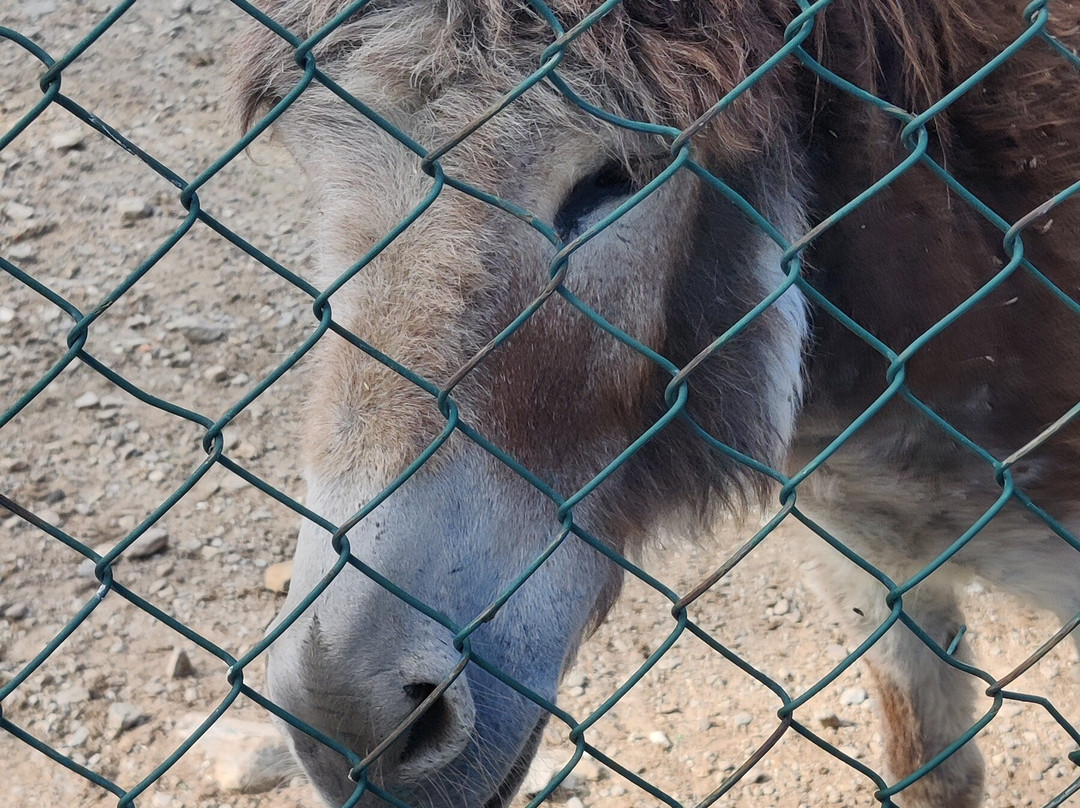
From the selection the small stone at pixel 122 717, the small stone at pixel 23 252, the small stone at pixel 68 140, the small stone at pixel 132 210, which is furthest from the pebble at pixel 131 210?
the small stone at pixel 122 717

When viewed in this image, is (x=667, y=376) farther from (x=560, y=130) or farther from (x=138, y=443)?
(x=138, y=443)

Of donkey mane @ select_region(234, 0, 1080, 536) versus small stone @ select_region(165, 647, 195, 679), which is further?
small stone @ select_region(165, 647, 195, 679)

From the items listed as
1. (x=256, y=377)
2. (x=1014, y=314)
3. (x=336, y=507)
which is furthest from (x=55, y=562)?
(x=1014, y=314)

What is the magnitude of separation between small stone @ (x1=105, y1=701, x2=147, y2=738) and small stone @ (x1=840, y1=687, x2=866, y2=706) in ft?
7.24

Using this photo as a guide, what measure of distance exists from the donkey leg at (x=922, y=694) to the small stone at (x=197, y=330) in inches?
107

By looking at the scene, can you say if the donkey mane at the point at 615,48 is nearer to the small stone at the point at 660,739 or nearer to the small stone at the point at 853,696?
the small stone at the point at 660,739

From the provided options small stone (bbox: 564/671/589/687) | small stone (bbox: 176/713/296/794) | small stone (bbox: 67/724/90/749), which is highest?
small stone (bbox: 67/724/90/749)

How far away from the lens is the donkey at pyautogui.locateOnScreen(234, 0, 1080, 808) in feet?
4.97

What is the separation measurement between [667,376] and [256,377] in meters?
2.79

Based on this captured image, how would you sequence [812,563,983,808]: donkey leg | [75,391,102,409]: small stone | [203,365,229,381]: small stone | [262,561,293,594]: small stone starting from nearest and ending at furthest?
[812,563,983,808]: donkey leg → [262,561,293,594]: small stone → [75,391,102,409]: small stone → [203,365,229,381]: small stone

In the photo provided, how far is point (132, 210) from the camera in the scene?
4.83 meters

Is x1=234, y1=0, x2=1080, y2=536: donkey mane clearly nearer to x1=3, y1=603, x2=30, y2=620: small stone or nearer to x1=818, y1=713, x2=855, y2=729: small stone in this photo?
x1=818, y1=713, x2=855, y2=729: small stone

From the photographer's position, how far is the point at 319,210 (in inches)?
71.6

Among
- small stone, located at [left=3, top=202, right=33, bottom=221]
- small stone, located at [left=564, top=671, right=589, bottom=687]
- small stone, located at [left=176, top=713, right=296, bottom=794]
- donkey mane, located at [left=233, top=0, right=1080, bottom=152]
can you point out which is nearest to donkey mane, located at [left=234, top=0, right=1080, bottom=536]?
donkey mane, located at [left=233, top=0, right=1080, bottom=152]
